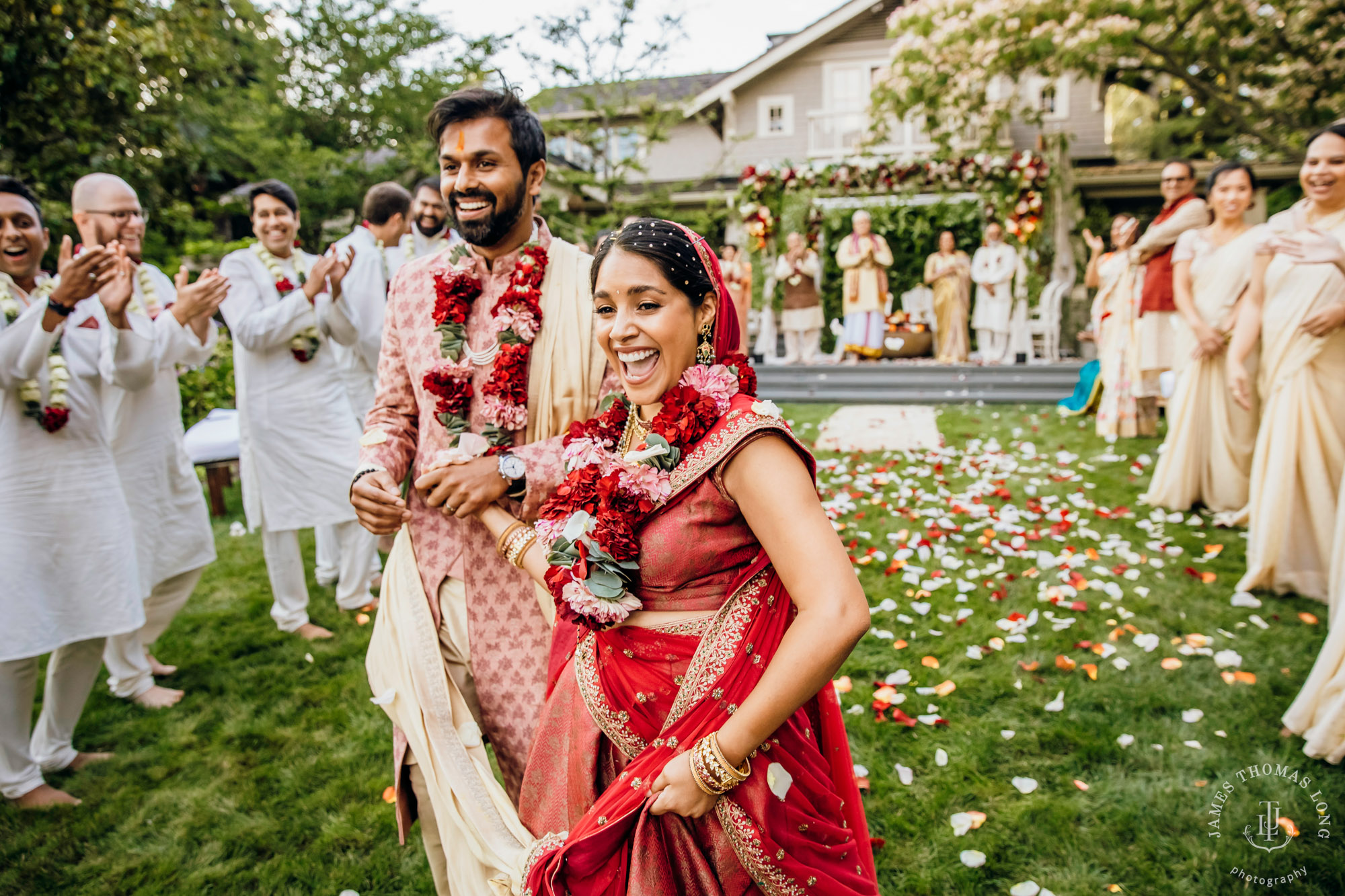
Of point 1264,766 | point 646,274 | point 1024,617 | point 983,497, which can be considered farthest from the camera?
point 983,497

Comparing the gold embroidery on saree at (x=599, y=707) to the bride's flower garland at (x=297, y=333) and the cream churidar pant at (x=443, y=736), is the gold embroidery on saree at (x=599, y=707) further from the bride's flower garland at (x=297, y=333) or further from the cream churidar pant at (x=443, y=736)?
the bride's flower garland at (x=297, y=333)

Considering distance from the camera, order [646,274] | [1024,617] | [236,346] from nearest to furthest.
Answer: [646,274] < [1024,617] < [236,346]

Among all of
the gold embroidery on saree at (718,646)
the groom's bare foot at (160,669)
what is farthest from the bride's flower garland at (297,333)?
the gold embroidery on saree at (718,646)

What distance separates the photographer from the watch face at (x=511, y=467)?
221cm

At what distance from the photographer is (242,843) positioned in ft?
10.5

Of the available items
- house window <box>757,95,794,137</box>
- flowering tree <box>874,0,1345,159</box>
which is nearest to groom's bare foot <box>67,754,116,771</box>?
flowering tree <box>874,0,1345,159</box>

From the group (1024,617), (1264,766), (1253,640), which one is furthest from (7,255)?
(1253,640)

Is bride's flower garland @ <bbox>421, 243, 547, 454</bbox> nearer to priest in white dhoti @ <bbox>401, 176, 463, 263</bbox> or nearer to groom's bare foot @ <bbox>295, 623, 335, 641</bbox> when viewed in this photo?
groom's bare foot @ <bbox>295, 623, 335, 641</bbox>

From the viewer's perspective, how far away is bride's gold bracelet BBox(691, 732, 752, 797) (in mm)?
1541

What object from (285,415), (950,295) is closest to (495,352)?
(285,415)

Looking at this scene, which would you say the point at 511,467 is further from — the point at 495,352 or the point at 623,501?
the point at 623,501

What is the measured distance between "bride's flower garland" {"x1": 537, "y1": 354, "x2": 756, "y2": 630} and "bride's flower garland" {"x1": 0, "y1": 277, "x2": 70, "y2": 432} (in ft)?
10.0

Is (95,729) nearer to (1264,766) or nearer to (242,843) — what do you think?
(242,843)

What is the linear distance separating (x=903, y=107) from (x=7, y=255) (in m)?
16.4
